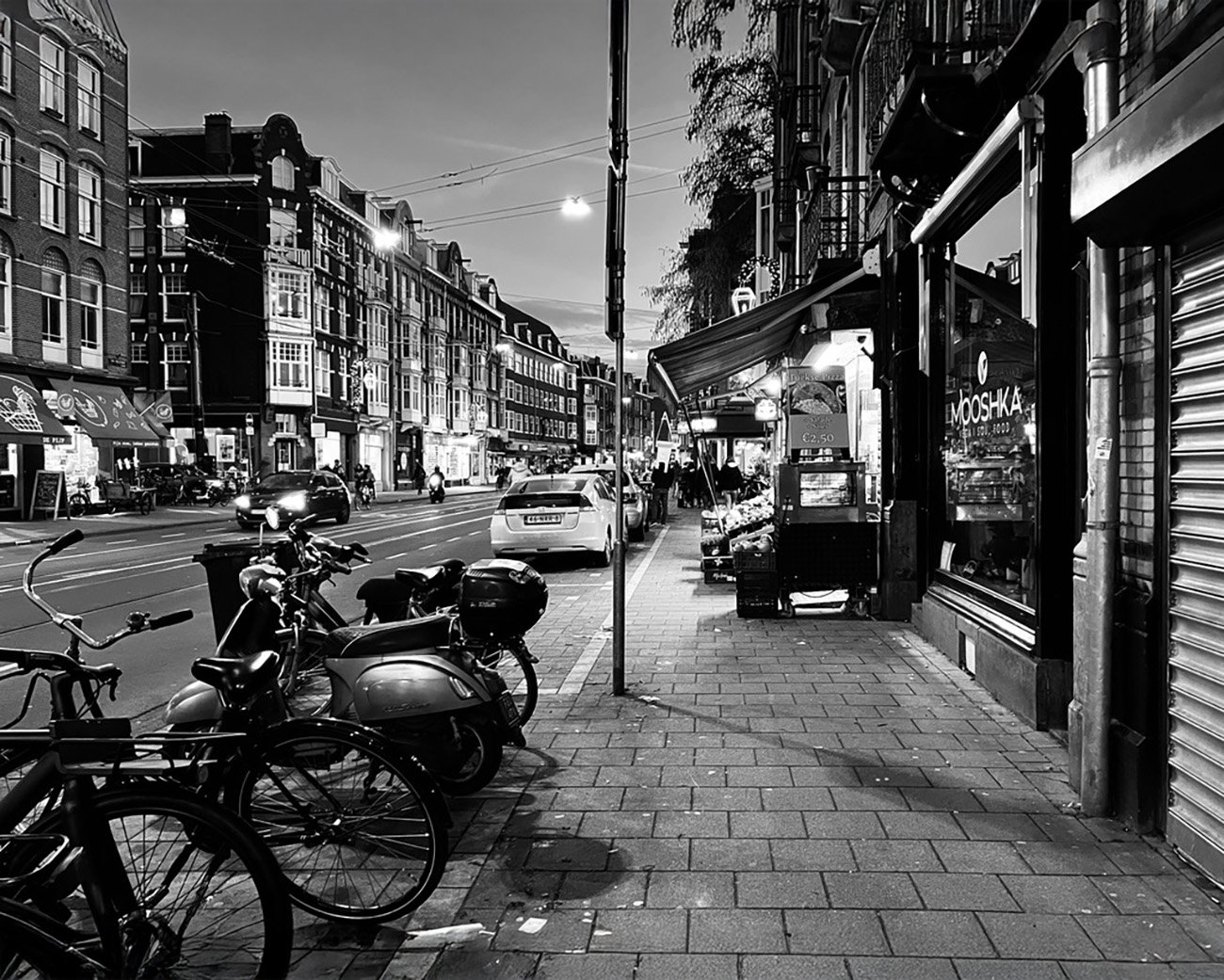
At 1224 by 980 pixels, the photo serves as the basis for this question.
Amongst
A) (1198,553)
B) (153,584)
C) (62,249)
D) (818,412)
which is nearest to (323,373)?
(62,249)

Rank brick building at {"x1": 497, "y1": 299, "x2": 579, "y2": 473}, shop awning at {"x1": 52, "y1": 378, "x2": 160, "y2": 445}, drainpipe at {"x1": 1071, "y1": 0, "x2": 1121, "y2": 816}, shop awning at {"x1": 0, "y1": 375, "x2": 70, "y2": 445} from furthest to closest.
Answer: brick building at {"x1": 497, "y1": 299, "x2": 579, "y2": 473} → shop awning at {"x1": 52, "y1": 378, "x2": 160, "y2": 445} → shop awning at {"x1": 0, "y1": 375, "x2": 70, "y2": 445} → drainpipe at {"x1": 1071, "y1": 0, "x2": 1121, "y2": 816}

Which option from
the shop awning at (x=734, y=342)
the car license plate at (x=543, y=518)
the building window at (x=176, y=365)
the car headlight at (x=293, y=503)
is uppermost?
the building window at (x=176, y=365)

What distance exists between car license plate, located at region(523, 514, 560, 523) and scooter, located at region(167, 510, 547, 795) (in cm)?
1092

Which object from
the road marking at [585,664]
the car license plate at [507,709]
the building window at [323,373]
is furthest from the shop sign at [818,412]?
the building window at [323,373]

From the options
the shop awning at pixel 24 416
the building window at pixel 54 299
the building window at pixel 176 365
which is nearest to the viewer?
the shop awning at pixel 24 416

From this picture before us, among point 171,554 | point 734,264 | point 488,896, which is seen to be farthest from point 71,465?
point 488,896

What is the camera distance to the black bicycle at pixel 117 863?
102 inches

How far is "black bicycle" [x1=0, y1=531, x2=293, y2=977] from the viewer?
2.59m

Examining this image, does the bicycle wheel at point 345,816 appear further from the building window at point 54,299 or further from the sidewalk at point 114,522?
the building window at point 54,299

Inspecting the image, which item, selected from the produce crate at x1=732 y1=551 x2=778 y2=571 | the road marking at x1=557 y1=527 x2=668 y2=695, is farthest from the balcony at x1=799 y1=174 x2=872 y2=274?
the road marking at x1=557 y1=527 x2=668 y2=695

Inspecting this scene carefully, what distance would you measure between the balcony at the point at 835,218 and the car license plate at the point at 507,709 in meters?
8.12

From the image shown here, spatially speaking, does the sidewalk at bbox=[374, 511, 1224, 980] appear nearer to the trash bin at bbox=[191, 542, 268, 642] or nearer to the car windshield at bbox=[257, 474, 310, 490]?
the trash bin at bbox=[191, 542, 268, 642]

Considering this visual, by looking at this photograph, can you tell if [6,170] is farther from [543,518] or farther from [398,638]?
[398,638]

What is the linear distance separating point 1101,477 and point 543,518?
12.2m
